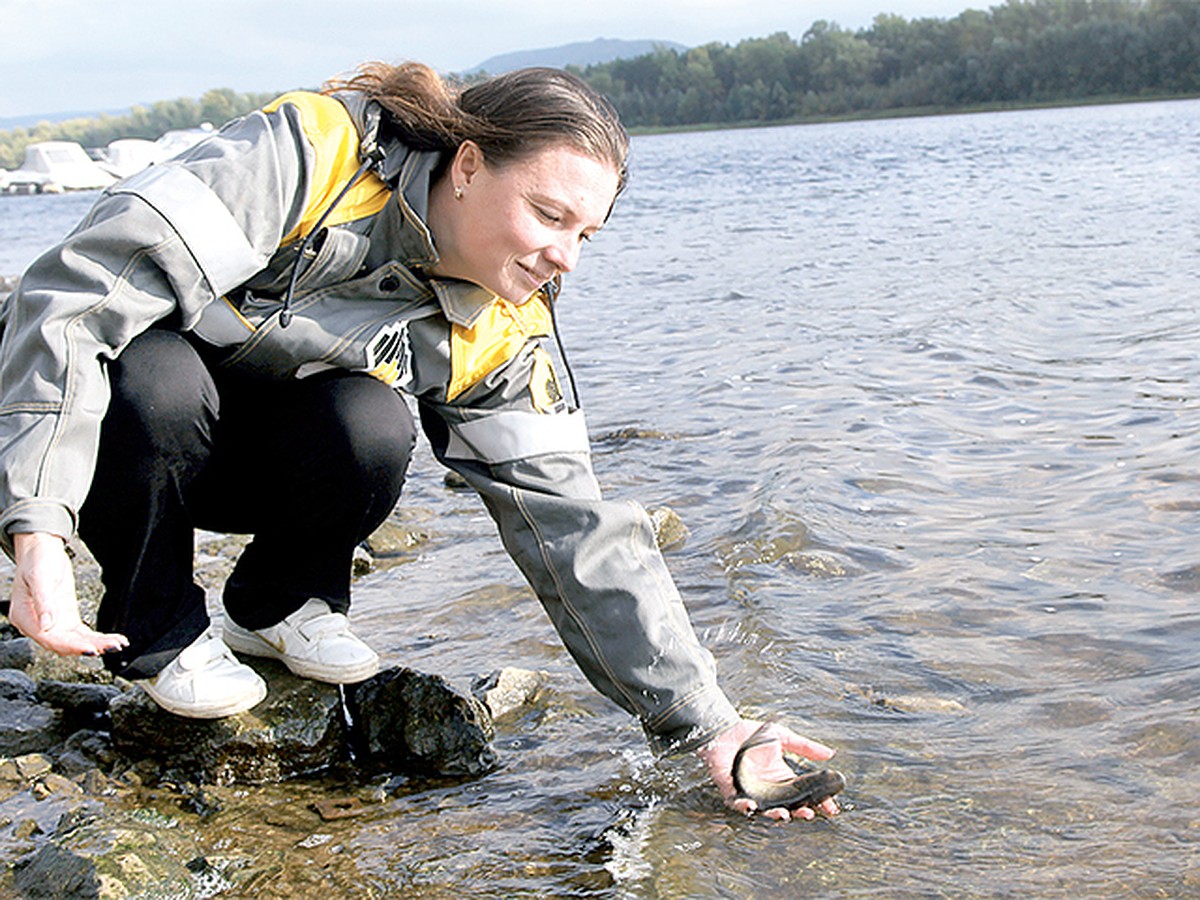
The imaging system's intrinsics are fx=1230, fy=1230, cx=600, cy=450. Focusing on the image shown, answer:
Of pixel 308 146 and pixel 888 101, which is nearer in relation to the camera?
pixel 308 146

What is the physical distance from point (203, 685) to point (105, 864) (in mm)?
454

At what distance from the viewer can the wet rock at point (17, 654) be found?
10.2ft

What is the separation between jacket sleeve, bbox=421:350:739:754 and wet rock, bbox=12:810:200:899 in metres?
0.83

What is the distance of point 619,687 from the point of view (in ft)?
7.89

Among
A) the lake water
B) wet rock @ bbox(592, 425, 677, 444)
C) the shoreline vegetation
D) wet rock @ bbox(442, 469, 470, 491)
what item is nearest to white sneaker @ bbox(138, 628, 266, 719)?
the lake water

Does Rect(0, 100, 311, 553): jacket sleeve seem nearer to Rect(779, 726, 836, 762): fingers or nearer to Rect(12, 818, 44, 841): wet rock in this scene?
Rect(12, 818, 44, 841): wet rock

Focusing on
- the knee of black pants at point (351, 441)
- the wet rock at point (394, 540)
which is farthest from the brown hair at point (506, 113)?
the wet rock at point (394, 540)

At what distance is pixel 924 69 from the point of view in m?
74.4

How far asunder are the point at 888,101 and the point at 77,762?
76.6 meters

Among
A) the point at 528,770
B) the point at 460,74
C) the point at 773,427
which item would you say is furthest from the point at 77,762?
the point at 773,427

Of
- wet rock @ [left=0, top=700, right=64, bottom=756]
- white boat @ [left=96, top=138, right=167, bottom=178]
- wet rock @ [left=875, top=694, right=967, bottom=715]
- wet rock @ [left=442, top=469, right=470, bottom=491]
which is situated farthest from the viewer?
white boat @ [left=96, top=138, right=167, bottom=178]

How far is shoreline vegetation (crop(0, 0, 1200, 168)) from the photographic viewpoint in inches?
2438

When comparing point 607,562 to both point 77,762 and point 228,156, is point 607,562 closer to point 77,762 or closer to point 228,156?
point 228,156

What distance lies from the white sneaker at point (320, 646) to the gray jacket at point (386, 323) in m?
0.44
